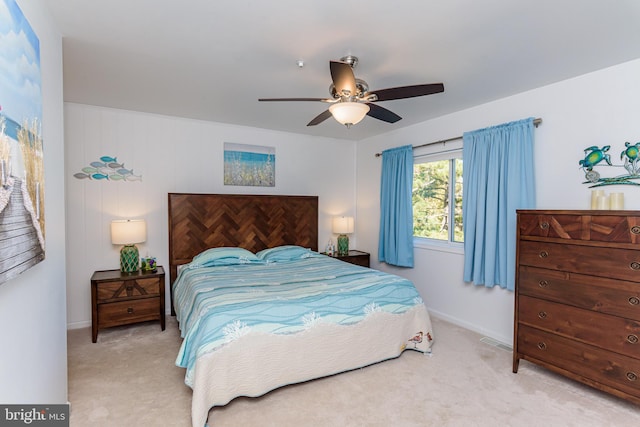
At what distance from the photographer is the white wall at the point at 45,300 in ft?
4.09

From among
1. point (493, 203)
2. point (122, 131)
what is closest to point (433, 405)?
point (493, 203)

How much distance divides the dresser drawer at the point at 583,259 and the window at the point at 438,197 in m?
1.34

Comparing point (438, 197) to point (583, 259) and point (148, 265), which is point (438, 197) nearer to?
point (583, 259)

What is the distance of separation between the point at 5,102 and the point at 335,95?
1791 mm

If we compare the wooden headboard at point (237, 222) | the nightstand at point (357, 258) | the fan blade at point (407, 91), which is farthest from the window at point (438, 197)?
the fan blade at point (407, 91)

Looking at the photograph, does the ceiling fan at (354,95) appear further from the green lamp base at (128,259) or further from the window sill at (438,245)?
the green lamp base at (128,259)

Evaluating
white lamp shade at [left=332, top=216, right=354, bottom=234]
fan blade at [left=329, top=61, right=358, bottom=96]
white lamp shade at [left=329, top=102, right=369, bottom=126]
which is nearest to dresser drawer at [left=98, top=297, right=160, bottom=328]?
white lamp shade at [left=332, top=216, right=354, bottom=234]

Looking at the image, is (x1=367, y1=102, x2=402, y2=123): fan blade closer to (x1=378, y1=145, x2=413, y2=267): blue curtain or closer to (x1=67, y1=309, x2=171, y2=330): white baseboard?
(x1=378, y1=145, x2=413, y2=267): blue curtain

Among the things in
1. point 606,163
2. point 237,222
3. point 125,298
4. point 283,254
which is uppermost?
point 606,163

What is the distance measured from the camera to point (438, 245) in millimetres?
4164

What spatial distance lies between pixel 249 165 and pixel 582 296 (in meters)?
3.87

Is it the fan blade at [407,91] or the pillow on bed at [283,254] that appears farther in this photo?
the pillow on bed at [283,254]

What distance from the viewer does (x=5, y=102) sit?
1.08 m

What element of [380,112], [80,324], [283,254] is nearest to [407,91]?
[380,112]
